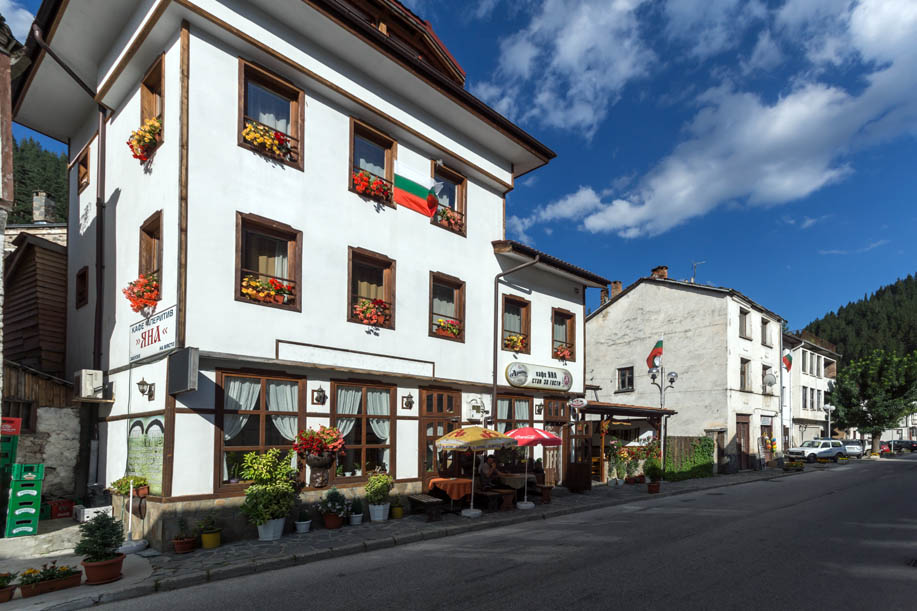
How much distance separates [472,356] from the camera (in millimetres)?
16953

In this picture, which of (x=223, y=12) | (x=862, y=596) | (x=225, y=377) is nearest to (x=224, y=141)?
(x=223, y=12)

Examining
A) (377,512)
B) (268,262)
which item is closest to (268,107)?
(268,262)

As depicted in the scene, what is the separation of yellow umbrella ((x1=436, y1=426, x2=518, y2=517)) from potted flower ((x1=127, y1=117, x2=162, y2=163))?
9.12 metres

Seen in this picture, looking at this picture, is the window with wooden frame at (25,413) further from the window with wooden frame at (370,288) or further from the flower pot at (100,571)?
the window with wooden frame at (370,288)

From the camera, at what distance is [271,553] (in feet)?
32.4

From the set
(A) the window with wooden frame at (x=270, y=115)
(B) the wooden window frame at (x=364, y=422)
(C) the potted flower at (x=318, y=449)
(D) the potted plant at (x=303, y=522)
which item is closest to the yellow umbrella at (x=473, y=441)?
(B) the wooden window frame at (x=364, y=422)

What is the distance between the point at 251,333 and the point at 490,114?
979 centimetres

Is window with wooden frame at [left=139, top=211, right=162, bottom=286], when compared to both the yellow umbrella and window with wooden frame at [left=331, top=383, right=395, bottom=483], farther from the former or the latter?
the yellow umbrella

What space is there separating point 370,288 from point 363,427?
11.3 feet

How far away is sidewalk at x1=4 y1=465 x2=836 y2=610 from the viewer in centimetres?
781

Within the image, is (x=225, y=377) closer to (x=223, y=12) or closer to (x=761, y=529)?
(x=223, y=12)

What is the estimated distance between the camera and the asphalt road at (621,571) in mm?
7391

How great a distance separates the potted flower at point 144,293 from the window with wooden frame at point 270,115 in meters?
3.37

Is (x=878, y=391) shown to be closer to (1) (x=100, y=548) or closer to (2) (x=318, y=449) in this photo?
(2) (x=318, y=449)
